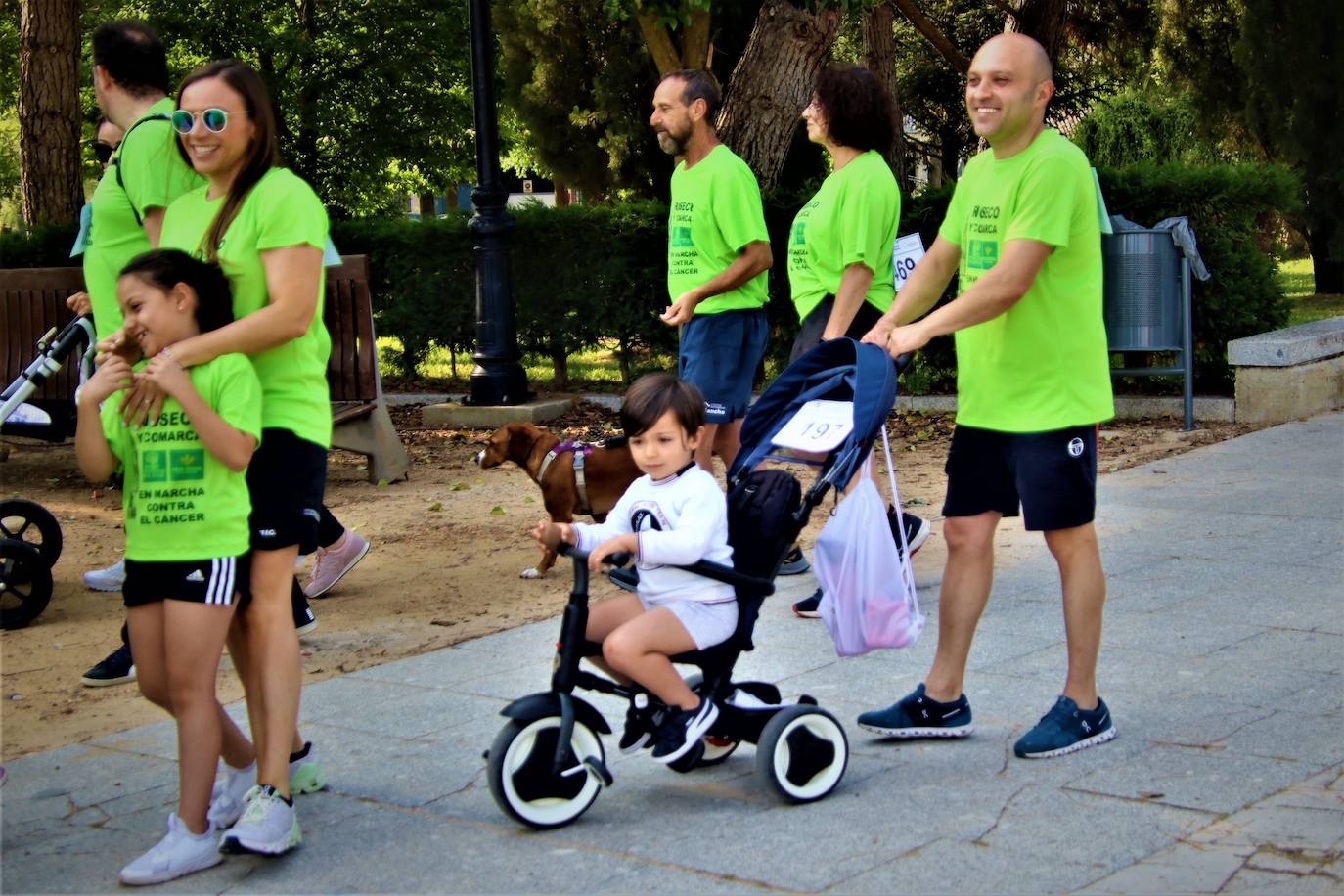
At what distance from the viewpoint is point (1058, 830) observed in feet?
13.0

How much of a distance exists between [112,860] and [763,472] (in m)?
1.91

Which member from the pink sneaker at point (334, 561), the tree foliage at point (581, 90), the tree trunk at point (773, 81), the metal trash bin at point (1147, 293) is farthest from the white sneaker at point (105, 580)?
the tree foliage at point (581, 90)

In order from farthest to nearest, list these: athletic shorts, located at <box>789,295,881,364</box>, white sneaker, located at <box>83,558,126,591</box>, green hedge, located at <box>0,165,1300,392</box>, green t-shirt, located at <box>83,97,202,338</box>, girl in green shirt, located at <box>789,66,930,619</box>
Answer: green hedge, located at <box>0,165,1300,392</box> → white sneaker, located at <box>83,558,126,591</box> → athletic shorts, located at <box>789,295,881,364</box> → girl in green shirt, located at <box>789,66,930,619</box> → green t-shirt, located at <box>83,97,202,338</box>

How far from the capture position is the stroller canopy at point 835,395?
14.3ft

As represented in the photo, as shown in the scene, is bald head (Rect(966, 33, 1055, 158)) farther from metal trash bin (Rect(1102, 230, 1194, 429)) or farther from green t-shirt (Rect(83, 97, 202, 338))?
metal trash bin (Rect(1102, 230, 1194, 429))

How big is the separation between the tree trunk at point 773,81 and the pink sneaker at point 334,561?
6285 millimetres

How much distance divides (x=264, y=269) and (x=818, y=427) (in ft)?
5.09

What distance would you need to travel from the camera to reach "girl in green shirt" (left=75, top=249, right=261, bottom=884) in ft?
12.5

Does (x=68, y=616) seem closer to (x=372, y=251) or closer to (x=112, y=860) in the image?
(x=112, y=860)

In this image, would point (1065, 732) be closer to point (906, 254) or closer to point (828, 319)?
point (828, 319)

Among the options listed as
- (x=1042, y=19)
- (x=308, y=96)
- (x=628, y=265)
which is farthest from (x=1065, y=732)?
(x=308, y=96)

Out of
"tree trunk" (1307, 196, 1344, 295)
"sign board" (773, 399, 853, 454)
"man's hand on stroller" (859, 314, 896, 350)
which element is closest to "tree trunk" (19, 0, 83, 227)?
"sign board" (773, 399, 853, 454)

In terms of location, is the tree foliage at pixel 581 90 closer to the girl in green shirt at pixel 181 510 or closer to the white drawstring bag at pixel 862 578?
the white drawstring bag at pixel 862 578

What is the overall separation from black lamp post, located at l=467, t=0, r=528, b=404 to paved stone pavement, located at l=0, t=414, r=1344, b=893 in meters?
6.12
